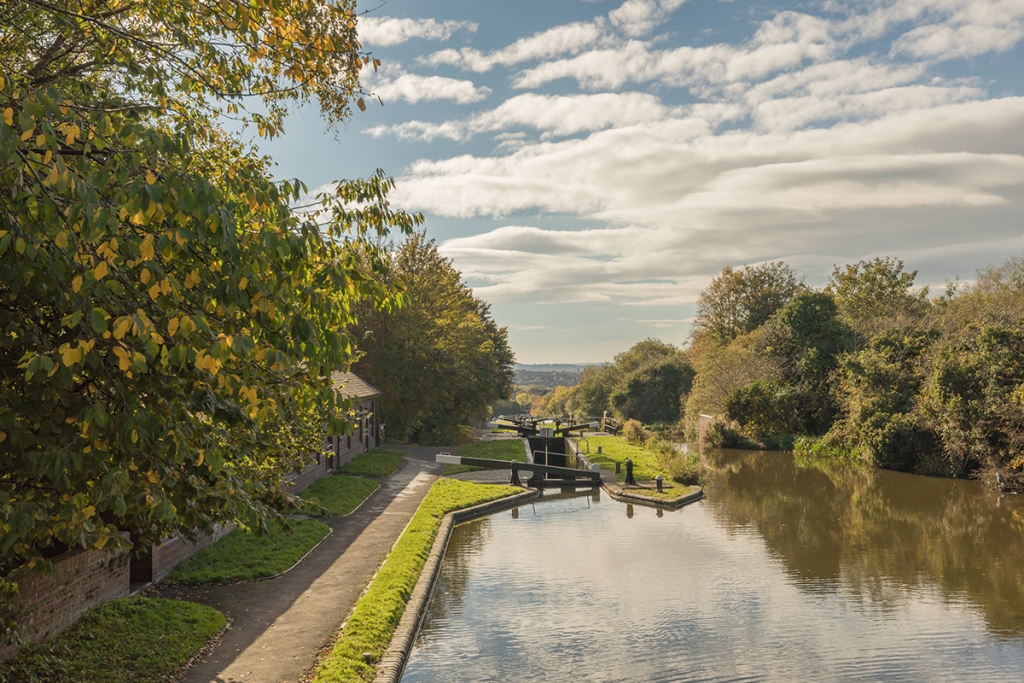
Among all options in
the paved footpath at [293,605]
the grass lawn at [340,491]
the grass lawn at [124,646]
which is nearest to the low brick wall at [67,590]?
the grass lawn at [124,646]

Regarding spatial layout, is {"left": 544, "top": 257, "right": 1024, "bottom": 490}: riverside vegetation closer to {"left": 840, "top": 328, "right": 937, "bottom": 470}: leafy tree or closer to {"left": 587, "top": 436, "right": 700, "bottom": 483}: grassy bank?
{"left": 840, "top": 328, "right": 937, "bottom": 470}: leafy tree

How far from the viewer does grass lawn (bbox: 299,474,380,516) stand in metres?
20.3

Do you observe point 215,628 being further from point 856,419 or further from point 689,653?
point 856,419

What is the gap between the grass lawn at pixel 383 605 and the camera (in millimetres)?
9199

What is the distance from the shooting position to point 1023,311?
33031mm

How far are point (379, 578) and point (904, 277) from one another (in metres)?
53.1

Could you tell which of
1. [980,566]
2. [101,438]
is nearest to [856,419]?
[980,566]

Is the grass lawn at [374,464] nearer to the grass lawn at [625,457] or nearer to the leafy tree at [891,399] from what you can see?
the grass lawn at [625,457]

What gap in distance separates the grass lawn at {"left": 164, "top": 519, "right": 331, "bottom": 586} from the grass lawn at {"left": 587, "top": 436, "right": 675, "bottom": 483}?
50.3 ft

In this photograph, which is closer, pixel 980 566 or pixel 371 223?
pixel 371 223

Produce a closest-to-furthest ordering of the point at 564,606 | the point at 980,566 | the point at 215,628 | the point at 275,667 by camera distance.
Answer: the point at 275,667, the point at 215,628, the point at 564,606, the point at 980,566

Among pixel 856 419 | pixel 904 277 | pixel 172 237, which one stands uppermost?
pixel 904 277

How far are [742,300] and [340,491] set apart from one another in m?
48.1

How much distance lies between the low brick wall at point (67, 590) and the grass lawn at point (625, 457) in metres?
20.2
